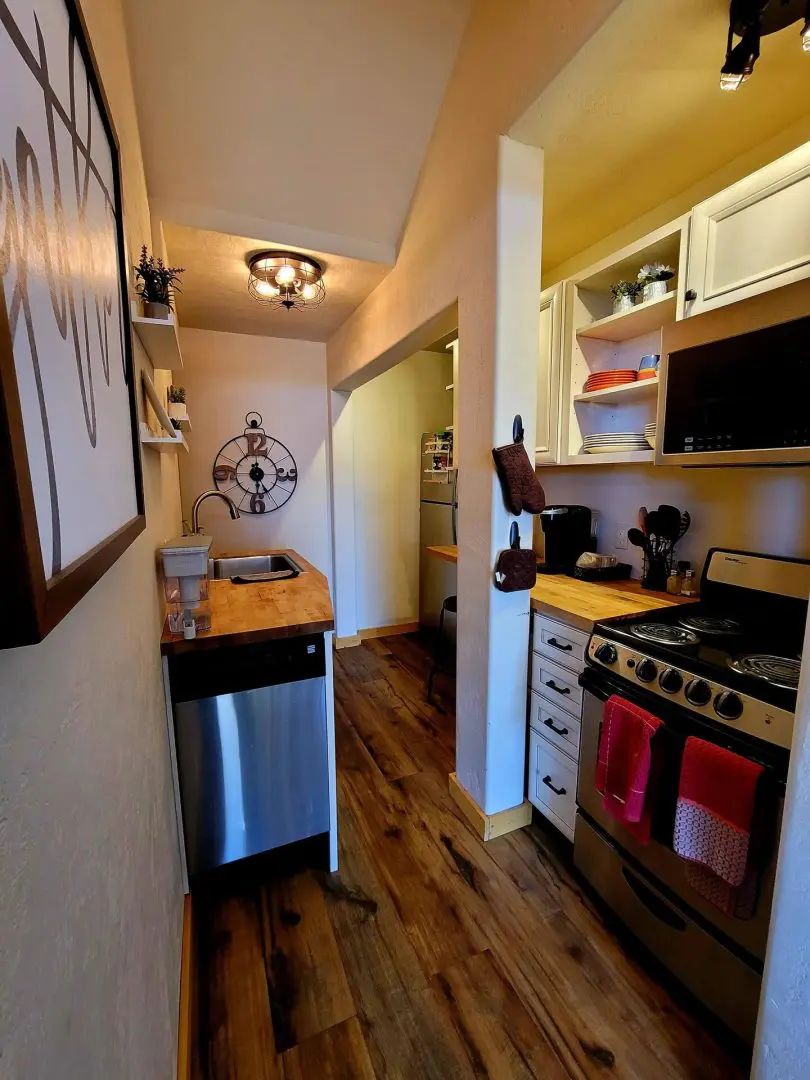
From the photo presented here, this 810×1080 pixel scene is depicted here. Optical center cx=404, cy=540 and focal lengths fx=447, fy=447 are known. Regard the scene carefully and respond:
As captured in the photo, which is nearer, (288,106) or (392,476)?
(288,106)

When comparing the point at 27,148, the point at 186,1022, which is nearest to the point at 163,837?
the point at 186,1022

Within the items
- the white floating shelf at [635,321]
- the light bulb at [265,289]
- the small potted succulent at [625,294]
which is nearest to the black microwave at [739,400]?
the white floating shelf at [635,321]

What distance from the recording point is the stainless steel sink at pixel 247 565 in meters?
2.75

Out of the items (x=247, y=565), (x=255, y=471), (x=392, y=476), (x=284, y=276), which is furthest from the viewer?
(x=392, y=476)

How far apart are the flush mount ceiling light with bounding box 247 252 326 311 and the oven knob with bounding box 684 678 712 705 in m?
2.38

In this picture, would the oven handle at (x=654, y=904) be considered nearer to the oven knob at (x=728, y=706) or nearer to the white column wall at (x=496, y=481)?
the white column wall at (x=496, y=481)

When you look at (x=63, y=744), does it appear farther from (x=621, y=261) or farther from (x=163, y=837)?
(x=621, y=261)

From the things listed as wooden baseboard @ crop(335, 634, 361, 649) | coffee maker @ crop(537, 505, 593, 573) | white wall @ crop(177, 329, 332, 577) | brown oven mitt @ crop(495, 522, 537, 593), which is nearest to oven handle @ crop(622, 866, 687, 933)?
brown oven mitt @ crop(495, 522, 537, 593)

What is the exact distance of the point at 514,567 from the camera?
64.0 inches

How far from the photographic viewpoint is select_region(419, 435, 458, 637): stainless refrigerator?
3.43 m

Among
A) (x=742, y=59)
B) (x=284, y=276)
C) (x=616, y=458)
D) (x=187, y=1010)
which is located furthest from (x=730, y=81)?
(x=187, y=1010)

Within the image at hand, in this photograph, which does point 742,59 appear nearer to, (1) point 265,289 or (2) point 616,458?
(2) point 616,458

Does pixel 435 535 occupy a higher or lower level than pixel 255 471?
lower

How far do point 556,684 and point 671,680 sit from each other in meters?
0.51
